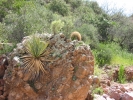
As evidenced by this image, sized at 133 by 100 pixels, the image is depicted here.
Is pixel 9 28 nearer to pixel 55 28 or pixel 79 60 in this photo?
pixel 55 28

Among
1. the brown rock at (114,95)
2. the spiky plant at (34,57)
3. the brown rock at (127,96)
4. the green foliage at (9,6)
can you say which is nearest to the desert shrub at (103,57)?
the green foliage at (9,6)

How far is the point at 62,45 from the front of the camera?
675cm

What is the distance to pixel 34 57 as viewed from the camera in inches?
262

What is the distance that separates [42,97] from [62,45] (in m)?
1.32

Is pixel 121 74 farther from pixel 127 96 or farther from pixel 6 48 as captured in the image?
pixel 6 48

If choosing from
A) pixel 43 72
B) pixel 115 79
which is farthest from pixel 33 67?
pixel 115 79

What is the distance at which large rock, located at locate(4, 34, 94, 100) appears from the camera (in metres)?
6.20

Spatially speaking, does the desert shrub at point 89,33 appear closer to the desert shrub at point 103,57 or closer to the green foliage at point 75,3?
the desert shrub at point 103,57

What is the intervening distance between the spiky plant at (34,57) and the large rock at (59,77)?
106mm

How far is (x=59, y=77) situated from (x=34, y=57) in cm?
81

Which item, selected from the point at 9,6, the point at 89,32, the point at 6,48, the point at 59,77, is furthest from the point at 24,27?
the point at 89,32

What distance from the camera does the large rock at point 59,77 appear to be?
6203 millimetres

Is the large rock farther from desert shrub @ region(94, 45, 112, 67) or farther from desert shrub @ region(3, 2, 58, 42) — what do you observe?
desert shrub @ region(94, 45, 112, 67)

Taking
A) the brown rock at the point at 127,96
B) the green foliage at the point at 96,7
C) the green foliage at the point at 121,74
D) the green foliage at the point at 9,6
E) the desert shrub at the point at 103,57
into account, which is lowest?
the brown rock at the point at 127,96
